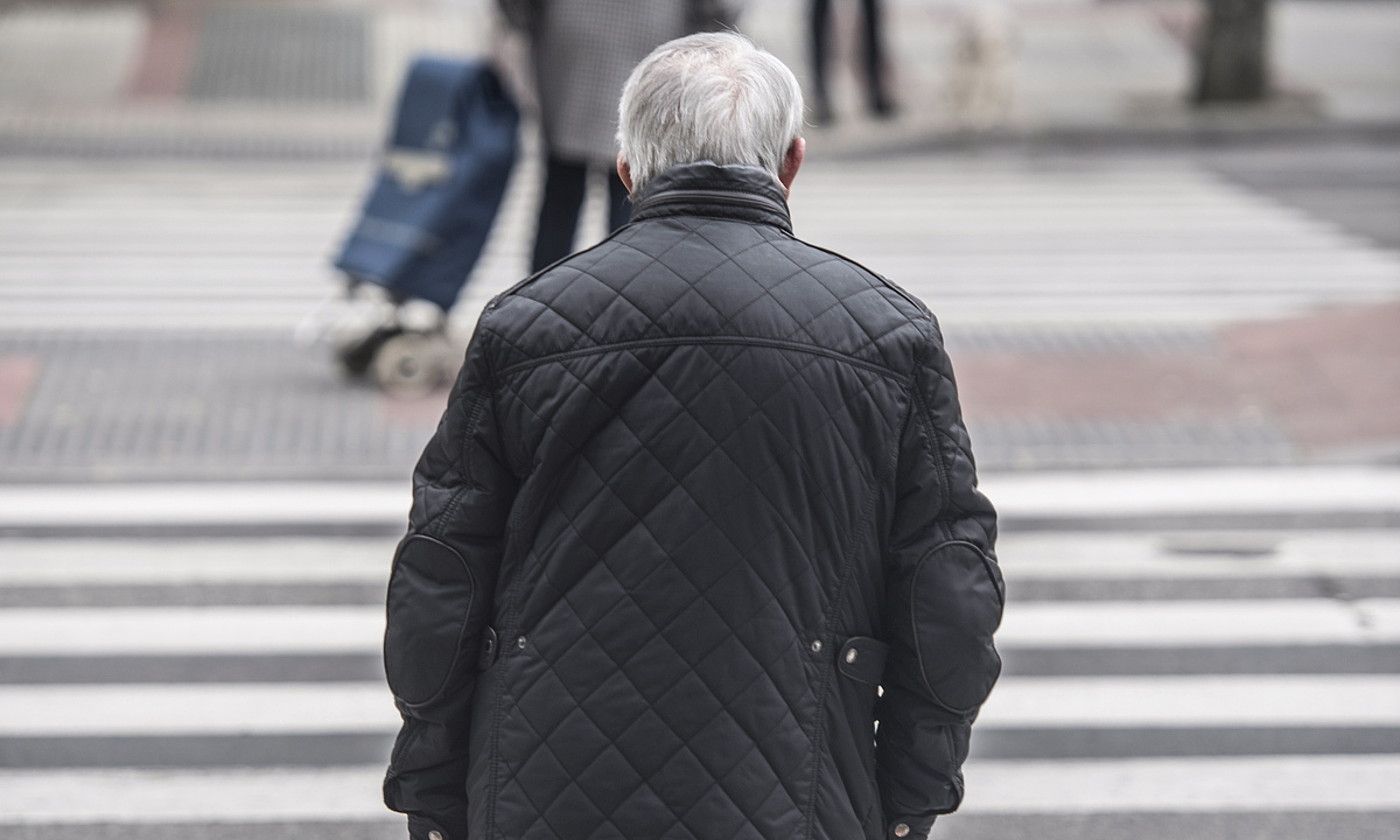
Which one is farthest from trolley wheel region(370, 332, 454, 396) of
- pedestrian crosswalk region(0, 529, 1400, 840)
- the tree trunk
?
the tree trunk

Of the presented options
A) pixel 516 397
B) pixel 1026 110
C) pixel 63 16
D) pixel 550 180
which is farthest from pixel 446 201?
pixel 63 16

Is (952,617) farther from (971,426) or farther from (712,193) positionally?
(971,426)

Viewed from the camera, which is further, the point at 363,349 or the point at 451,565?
the point at 363,349

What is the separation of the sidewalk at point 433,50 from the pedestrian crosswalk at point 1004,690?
8.56 metres

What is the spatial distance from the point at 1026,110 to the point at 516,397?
1401 cm

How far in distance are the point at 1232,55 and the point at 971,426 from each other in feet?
30.1

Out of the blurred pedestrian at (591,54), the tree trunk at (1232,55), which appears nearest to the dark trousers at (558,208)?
the blurred pedestrian at (591,54)

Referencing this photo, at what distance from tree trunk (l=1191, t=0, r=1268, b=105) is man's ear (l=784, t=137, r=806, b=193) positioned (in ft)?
46.4

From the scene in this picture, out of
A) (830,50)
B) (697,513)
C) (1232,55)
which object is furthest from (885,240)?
(697,513)

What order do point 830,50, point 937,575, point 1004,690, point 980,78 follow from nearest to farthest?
1. point 937,575
2. point 1004,690
3. point 980,78
4. point 830,50

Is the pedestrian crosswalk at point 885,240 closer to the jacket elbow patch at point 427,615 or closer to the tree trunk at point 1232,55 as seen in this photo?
the tree trunk at point 1232,55

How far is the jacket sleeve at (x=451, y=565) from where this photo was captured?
2.75 m

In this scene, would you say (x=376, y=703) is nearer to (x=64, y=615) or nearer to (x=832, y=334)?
(x=64, y=615)

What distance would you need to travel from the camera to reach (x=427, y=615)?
110 inches
